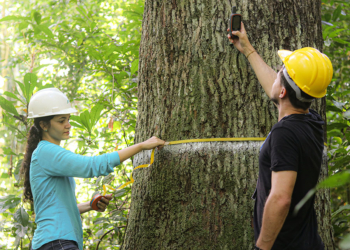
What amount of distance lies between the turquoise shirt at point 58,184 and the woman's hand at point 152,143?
0.64 ft

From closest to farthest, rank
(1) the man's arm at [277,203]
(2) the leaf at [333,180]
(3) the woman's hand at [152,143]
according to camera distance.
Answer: (2) the leaf at [333,180]
(1) the man's arm at [277,203]
(3) the woman's hand at [152,143]

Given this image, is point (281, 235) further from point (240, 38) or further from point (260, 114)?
point (240, 38)

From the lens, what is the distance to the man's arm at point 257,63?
1972 mm

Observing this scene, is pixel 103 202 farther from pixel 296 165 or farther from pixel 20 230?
pixel 296 165

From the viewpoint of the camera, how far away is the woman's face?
226cm

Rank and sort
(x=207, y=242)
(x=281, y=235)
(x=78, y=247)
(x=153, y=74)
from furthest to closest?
1. (x=153, y=74)
2. (x=78, y=247)
3. (x=207, y=242)
4. (x=281, y=235)

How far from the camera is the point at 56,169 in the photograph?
204 cm

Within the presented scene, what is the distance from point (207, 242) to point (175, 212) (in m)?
0.28

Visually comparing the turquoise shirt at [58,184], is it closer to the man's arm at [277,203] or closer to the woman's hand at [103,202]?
the woman's hand at [103,202]

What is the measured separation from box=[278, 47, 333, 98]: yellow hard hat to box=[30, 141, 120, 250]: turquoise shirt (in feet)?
3.80

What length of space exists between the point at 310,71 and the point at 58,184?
1718 millimetres

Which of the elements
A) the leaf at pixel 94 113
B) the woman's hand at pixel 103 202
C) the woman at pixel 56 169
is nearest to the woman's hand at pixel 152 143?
the woman at pixel 56 169

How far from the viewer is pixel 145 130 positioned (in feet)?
7.70

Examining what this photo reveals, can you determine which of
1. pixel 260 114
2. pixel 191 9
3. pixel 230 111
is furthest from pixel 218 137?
pixel 191 9
